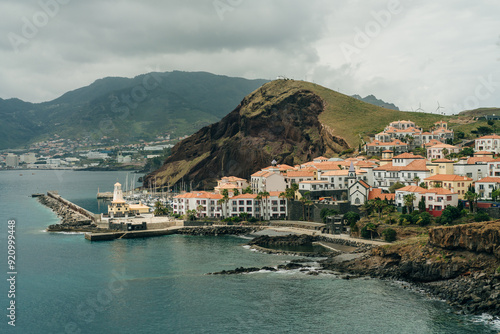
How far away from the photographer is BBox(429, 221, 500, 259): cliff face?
52969 mm

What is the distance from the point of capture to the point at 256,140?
547 ft

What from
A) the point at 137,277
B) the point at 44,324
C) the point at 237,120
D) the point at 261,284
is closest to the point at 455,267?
the point at 261,284

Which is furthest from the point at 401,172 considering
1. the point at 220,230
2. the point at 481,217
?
the point at 220,230

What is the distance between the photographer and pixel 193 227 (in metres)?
93.4

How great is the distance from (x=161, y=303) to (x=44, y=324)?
1067 centimetres

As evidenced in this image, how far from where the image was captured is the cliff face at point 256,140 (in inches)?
6255

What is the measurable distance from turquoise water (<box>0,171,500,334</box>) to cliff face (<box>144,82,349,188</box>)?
88.0 m

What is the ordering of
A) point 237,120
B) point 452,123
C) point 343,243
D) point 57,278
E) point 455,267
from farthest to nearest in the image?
point 237,120 → point 452,123 → point 343,243 → point 57,278 → point 455,267

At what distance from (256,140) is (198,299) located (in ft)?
386

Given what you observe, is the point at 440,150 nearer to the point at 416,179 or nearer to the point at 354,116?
the point at 416,179

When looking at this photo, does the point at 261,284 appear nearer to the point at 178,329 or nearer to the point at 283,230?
the point at 178,329

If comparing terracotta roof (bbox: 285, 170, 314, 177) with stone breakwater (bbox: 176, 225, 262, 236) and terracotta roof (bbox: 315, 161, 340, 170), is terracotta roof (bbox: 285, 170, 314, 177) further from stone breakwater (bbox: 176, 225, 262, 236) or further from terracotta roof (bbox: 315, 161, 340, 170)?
stone breakwater (bbox: 176, 225, 262, 236)

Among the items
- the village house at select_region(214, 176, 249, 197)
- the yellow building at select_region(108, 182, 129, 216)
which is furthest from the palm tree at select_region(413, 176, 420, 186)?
the yellow building at select_region(108, 182, 129, 216)

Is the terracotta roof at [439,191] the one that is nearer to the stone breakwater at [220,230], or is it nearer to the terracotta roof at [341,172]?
the terracotta roof at [341,172]
